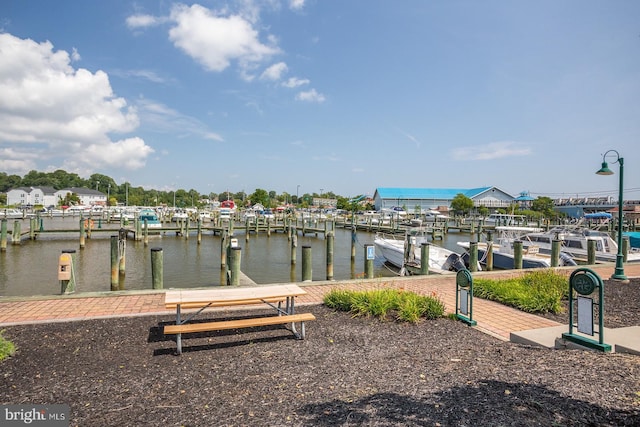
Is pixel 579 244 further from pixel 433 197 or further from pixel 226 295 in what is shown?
pixel 433 197

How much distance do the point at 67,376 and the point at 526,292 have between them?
8.14 meters

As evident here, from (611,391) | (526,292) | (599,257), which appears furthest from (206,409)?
(599,257)

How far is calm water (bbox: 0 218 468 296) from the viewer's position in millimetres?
16078

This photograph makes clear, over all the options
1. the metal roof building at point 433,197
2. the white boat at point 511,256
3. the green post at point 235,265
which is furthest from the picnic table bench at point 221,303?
the metal roof building at point 433,197

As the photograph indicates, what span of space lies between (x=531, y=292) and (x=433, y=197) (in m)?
97.5

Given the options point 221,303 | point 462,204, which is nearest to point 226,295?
point 221,303

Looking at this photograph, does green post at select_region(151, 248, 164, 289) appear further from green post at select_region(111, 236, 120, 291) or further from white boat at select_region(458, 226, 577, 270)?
white boat at select_region(458, 226, 577, 270)

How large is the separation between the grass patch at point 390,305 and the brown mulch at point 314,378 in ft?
1.70

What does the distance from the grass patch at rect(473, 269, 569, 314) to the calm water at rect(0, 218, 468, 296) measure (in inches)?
341

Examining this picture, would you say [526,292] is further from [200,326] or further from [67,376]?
[67,376]

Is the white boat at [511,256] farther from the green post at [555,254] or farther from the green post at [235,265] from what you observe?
the green post at [235,265]

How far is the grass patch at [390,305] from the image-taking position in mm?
6586

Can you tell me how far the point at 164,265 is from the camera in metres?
20.8

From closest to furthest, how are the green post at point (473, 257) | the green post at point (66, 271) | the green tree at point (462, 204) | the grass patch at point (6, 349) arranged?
1. the grass patch at point (6, 349)
2. the green post at point (66, 271)
3. the green post at point (473, 257)
4. the green tree at point (462, 204)
